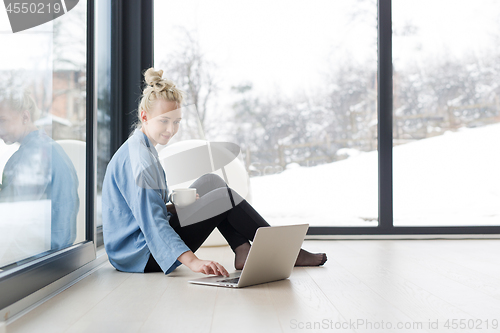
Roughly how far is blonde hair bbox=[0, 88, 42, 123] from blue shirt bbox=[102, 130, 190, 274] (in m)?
0.35

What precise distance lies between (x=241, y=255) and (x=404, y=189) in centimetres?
172

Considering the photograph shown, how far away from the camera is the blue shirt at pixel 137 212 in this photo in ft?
5.52

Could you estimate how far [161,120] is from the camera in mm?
1904

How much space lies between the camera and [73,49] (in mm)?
2100

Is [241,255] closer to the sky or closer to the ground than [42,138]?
closer to the ground

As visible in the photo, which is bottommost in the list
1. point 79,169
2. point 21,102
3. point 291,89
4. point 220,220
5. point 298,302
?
point 298,302

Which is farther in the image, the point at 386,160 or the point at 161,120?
the point at 386,160

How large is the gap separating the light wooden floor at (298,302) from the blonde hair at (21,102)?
61 cm

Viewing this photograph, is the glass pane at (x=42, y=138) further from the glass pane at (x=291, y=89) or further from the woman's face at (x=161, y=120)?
the glass pane at (x=291, y=89)

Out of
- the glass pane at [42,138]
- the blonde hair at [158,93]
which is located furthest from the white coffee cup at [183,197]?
the glass pane at [42,138]

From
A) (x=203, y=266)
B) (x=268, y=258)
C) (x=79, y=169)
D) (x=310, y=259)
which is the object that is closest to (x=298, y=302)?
(x=268, y=258)

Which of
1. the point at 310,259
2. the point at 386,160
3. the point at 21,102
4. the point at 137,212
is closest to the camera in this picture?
the point at 21,102

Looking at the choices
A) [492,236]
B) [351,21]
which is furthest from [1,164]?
[492,236]

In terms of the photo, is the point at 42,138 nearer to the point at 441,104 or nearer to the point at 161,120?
the point at 161,120
